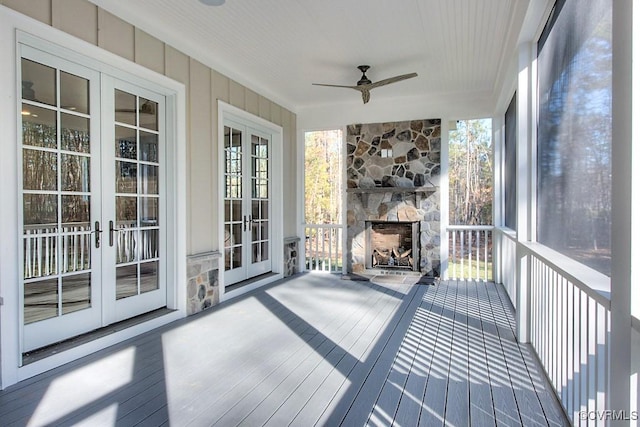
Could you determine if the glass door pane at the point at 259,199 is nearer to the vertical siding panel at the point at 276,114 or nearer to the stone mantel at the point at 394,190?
the vertical siding panel at the point at 276,114

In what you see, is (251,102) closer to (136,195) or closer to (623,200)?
(136,195)

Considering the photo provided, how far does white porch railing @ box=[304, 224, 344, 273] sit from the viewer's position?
6742 mm

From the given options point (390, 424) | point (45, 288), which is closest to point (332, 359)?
point (390, 424)

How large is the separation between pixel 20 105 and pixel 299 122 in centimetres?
466

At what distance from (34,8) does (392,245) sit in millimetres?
Result: 5402

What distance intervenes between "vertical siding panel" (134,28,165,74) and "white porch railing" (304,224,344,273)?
3.82 metres

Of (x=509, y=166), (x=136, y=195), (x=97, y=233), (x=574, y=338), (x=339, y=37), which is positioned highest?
(x=339, y=37)

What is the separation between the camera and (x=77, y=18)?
2.94 m

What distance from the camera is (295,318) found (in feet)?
13.1

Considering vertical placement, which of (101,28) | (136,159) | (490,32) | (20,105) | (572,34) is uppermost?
(490,32)

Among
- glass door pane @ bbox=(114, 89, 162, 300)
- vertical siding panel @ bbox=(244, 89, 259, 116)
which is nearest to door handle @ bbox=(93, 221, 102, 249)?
glass door pane @ bbox=(114, 89, 162, 300)

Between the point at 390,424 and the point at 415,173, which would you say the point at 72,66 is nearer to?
the point at 390,424

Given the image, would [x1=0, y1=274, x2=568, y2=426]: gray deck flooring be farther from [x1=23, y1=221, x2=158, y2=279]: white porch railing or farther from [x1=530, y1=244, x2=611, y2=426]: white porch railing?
[x1=23, y1=221, x2=158, y2=279]: white porch railing

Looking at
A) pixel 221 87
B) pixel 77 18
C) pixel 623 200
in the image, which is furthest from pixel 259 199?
pixel 623 200
